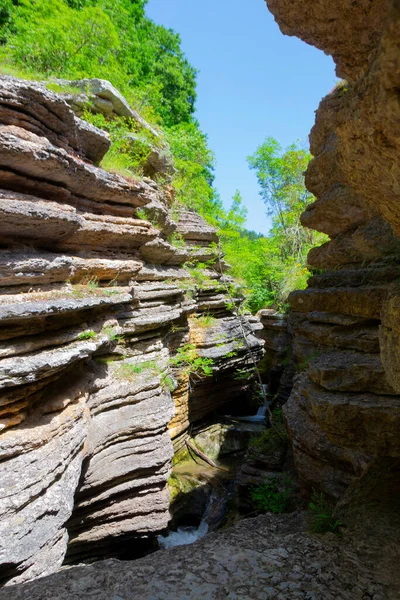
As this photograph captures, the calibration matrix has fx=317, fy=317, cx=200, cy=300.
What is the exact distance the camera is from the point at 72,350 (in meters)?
5.57

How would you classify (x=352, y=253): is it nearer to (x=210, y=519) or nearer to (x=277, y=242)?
(x=210, y=519)

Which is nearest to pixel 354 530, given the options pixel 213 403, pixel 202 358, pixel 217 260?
pixel 202 358

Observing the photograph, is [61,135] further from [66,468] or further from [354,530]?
[354,530]

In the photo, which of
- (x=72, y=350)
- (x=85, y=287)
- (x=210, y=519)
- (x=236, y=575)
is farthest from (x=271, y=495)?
(x=85, y=287)

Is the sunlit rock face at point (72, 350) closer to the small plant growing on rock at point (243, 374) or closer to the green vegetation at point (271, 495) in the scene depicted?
the green vegetation at point (271, 495)

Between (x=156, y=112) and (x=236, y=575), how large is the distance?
21.1 metres

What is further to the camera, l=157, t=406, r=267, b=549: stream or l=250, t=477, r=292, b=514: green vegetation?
l=157, t=406, r=267, b=549: stream

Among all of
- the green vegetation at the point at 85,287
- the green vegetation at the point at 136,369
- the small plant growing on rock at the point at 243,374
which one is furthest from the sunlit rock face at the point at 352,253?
the small plant growing on rock at the point at 243,374

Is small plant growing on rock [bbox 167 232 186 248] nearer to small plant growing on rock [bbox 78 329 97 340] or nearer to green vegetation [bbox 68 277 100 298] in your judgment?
green vegetation [bbox 68 277 100 298]

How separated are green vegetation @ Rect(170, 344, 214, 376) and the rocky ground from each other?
760 cm

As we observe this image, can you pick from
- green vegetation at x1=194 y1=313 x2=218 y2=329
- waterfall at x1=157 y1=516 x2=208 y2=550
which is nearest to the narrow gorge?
waterfall at x1=157 y1=516 x2=208 y2=550

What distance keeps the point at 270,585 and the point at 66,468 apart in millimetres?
3452

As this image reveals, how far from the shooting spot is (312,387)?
562 centimetres

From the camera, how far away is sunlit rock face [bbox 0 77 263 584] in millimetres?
4605
